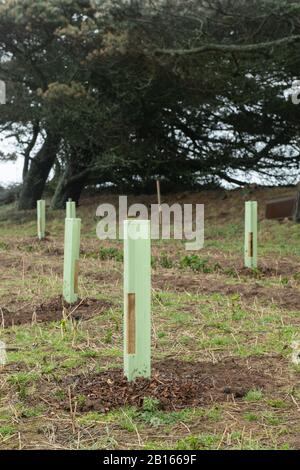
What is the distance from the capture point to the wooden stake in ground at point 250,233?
9018 millimetres

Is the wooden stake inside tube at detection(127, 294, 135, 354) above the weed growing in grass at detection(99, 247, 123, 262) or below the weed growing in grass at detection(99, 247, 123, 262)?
below

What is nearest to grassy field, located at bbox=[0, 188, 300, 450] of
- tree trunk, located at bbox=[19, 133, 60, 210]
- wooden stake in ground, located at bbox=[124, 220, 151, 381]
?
wooden stake in ground, located at bbox=[124, 220, 151, 381]

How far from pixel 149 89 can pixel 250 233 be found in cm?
934

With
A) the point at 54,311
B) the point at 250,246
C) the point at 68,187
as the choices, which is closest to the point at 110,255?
the point at 250,246

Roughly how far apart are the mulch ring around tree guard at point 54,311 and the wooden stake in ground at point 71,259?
104mm

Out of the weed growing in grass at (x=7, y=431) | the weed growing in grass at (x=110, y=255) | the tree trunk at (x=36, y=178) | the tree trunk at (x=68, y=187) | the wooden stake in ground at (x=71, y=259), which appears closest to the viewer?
the weed growing in grass at (x=7, y=431)

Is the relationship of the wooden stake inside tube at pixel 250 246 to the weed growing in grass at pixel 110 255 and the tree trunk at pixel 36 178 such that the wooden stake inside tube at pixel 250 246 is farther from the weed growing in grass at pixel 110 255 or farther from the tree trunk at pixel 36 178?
the tree trunk at pixel 36 178

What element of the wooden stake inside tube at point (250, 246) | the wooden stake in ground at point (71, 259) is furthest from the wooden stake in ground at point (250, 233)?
the wooden stake in ground at point (71, 259)

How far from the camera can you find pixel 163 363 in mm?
4688

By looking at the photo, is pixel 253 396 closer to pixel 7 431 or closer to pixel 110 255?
pixel 7 431

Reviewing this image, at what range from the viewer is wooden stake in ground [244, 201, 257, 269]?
29.6 ft

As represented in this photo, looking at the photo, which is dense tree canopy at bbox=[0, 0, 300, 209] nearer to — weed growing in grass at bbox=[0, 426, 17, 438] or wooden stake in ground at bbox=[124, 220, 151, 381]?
wooden stake in ground at bbox=[124, 220, 151, 381]

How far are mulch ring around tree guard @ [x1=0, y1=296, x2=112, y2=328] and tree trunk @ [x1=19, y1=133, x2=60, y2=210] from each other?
16.1 meters

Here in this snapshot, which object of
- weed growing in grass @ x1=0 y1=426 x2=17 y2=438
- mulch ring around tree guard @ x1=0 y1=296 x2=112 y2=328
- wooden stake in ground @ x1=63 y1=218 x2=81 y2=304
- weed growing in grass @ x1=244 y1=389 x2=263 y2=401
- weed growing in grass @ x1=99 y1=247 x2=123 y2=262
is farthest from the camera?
weed growing in grass @ x1=99 y1=247 x2=123 y2=262
